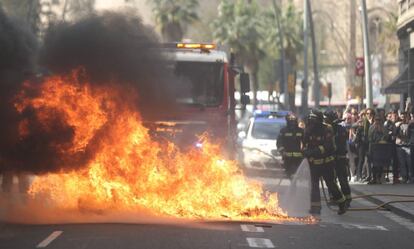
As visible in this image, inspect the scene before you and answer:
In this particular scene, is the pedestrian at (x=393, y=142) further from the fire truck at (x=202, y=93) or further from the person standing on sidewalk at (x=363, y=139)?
the fire truck at (x=202, y=93)

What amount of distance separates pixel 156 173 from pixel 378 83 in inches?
1359

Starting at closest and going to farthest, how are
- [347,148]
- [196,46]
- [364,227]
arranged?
[364,227] → [196,46] → [347,148]

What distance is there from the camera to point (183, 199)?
11.8m

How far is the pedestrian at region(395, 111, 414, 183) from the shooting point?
1941 centimetres

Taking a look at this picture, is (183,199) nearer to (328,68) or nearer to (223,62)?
(223,62)

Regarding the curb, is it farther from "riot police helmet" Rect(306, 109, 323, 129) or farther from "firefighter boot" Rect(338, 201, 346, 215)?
"riot police helmet" Rect(306, 109, 323, 129)

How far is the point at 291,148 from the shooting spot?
16.0 metres

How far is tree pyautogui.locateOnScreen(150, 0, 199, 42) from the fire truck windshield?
127 ft

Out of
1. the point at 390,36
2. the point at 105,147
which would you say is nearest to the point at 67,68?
the point at 105,147

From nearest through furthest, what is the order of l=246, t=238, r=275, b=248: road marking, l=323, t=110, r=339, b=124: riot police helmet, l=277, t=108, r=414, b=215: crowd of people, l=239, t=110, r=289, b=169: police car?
l=246, t=238, r=275, b=248: road marking
l=277, t=108, r=414, b=215: crowd of people
l=323, t=110, r=339, b=124: riot police helmet
l=239, t=110, r=289, b=169: police car

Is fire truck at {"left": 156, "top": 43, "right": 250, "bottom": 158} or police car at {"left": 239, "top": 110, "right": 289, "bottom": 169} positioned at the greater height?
fire truck at {"left": 156, "top": 43, "right": 250, "bottom": 158}

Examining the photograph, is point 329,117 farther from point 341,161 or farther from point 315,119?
point 315,119

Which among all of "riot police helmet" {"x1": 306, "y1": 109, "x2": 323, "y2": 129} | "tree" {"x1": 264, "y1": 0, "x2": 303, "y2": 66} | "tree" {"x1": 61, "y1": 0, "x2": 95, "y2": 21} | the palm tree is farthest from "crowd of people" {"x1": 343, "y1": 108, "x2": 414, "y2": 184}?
"tree" {"x1": 264, "y1": 0, "x2": 303, "y2": 66}

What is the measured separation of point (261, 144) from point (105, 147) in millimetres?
11918
